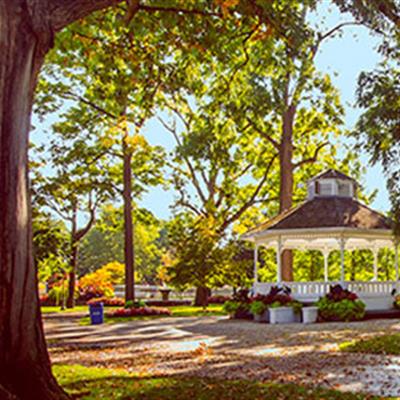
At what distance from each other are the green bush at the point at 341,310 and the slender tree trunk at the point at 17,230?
1594 cm

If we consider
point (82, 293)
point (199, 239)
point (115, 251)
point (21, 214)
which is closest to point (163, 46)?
point (21, 214)

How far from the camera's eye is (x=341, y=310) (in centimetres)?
2058

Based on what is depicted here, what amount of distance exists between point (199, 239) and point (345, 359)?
17.6 meters

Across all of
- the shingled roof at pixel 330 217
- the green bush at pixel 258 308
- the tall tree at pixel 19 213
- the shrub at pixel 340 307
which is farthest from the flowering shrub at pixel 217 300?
the tall tree at pixel 19 213

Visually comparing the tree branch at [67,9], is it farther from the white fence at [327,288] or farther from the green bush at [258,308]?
the white fence at [327,288]

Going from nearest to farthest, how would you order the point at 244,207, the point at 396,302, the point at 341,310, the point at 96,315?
the point at 341,310
the point at 96,315
the point at 396,302
the point at 244,207

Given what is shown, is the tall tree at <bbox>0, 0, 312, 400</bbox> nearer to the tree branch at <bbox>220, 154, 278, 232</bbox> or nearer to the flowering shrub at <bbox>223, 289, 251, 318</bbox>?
the flowering shrub at <bbox>223, 289, 251, 318</bbox>

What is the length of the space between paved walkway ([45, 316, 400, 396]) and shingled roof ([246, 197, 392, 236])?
5.07 metres

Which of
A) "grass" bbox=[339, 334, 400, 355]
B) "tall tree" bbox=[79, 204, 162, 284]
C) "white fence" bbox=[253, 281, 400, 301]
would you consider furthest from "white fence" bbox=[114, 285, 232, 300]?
"grass" bbox=[339, 334, 400, 355]

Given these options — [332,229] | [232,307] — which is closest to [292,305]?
[232,307]

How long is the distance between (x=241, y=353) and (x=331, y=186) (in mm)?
14804

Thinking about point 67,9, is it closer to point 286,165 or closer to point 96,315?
point 96,315

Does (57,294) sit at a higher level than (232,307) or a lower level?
lower

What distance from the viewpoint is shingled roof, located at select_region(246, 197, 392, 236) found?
23.0 meters
